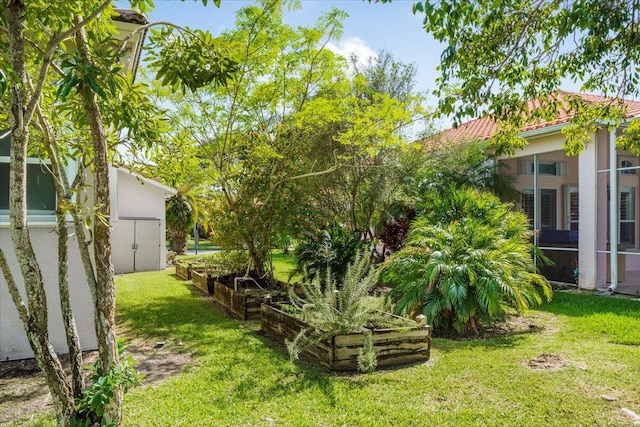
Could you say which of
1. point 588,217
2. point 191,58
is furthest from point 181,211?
point 191,58

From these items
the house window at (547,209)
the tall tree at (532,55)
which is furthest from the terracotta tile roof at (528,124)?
the tall tree at (532,55)

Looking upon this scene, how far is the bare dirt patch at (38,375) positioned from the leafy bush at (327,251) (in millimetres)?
3980

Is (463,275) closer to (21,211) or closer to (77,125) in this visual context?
(77,125)

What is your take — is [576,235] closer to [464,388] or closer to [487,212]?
[487,212]

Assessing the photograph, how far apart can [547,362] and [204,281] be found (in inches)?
355

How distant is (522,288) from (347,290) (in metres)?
3.54

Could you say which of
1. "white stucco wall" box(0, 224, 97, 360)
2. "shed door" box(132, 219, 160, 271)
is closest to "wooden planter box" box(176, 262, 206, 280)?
"shed door" box(132, 219, 160, 271)

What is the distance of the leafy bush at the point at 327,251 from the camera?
34.1 ft

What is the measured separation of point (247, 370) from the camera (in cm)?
571

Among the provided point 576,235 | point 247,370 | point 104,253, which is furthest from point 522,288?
point 104,253

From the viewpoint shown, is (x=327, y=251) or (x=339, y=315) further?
(x=327, y=251)

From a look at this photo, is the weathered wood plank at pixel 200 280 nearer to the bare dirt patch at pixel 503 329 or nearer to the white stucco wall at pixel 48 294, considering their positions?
the white stucco wall at pixel 48 294

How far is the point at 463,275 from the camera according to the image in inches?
304

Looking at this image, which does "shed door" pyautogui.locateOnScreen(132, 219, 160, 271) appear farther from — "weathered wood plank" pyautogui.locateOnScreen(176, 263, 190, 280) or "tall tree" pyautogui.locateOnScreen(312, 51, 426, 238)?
"tall tree" pyautogui.locateOnScreen(312, 51, 426, 238)
